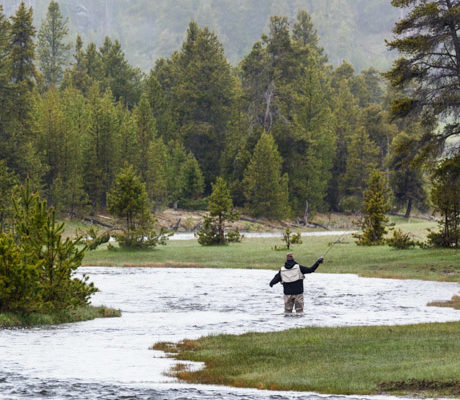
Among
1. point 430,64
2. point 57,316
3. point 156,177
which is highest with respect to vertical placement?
point 430,64

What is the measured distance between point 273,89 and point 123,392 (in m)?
87.2

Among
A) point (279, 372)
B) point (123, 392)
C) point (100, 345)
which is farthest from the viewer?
point (100, 345)

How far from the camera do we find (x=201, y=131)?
4210 inches

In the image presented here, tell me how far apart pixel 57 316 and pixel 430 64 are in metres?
24.6

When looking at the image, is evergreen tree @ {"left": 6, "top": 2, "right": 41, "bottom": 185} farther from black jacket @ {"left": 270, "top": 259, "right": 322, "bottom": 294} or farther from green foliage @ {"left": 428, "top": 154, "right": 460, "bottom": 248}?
black jacket @ {"left": 270, "top": 259, "right": 322, "bottom": 294}

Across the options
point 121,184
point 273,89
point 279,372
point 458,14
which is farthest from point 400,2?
point 273,89

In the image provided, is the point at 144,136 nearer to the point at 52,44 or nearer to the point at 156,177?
the point at 156,177

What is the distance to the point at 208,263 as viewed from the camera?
49.2m

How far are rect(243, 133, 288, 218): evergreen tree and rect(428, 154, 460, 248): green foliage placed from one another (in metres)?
42.7

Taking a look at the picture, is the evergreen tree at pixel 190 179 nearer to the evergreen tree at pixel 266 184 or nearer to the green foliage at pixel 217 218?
the evergreen tree at pixel 266 184

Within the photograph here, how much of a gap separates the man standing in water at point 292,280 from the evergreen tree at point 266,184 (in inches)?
2503

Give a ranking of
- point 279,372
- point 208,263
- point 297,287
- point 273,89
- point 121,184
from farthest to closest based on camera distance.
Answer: point 273,89, point 121,184, point 208,263, point 297,287, point 279,372

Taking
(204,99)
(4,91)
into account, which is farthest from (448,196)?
(204,99)

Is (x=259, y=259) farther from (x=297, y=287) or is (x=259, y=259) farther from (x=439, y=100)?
(x=297, y=287)
